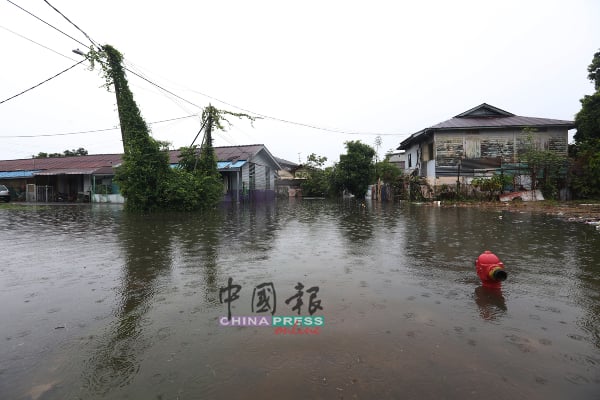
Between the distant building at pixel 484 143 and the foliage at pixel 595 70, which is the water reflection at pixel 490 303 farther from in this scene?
the foliage at pixel 595 70

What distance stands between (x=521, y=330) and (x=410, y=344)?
1.16 meters

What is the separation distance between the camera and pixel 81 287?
4.43 m

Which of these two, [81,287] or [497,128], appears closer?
[81,287]

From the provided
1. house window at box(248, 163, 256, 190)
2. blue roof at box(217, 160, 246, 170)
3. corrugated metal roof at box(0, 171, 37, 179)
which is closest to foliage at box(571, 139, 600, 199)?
blue roof at box(217, 160, 246, 170)

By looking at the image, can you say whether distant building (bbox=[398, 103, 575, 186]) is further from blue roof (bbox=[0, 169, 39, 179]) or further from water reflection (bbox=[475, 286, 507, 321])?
blue roof (bbox=[0, 169, 39, 179])

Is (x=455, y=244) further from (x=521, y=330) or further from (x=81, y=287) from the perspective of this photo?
(x=81, y=287)

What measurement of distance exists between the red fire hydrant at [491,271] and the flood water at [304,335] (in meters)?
0.21

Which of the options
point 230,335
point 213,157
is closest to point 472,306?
point 230,335

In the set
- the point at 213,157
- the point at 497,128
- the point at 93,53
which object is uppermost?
the point at 93,53

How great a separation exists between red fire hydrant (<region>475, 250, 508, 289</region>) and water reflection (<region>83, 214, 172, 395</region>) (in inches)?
157

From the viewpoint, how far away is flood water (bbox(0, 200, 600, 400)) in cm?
227

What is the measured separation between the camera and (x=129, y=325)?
3.24m

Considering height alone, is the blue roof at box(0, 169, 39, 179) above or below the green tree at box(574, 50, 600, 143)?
below

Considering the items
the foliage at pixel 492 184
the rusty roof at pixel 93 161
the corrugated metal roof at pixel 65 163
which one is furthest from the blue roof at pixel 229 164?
the foliage at pixel 492 184
